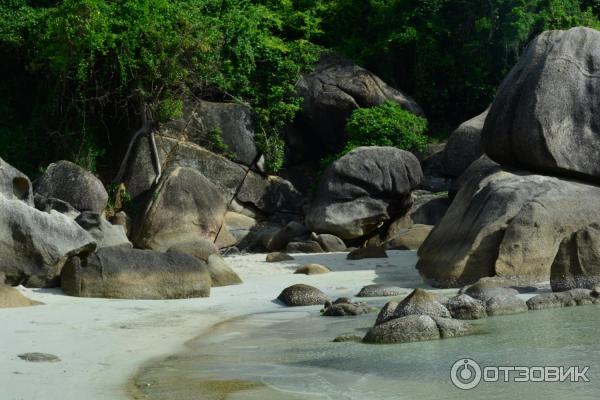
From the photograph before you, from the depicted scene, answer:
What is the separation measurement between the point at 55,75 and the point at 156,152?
10.0 feet

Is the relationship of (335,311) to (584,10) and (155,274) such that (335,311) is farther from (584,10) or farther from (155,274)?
(584,10)

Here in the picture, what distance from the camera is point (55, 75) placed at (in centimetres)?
2211

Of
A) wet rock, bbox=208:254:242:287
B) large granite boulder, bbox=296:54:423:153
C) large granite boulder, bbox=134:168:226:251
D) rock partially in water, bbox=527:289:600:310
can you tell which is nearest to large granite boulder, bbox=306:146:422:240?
large granite boulder, bbox=134:168:226:251

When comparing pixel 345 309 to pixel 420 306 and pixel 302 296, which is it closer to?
pixel 302 296

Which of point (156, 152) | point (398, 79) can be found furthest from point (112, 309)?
point (398, 79)

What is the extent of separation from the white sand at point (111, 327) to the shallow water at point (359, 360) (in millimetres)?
356

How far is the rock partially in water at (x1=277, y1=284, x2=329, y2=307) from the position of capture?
1238 centimetres

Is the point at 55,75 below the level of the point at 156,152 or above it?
above

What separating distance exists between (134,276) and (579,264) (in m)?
5.87

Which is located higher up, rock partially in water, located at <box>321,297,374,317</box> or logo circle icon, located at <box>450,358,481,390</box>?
logo circle icon, located at <box>450,358,481,390</box>

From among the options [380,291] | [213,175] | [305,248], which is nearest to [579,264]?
[380,291]

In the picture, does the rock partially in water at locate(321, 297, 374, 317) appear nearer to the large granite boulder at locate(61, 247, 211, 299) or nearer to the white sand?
the white sand

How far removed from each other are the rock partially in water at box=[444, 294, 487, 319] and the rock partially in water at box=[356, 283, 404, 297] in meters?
2.13

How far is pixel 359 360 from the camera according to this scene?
26.9 feet
